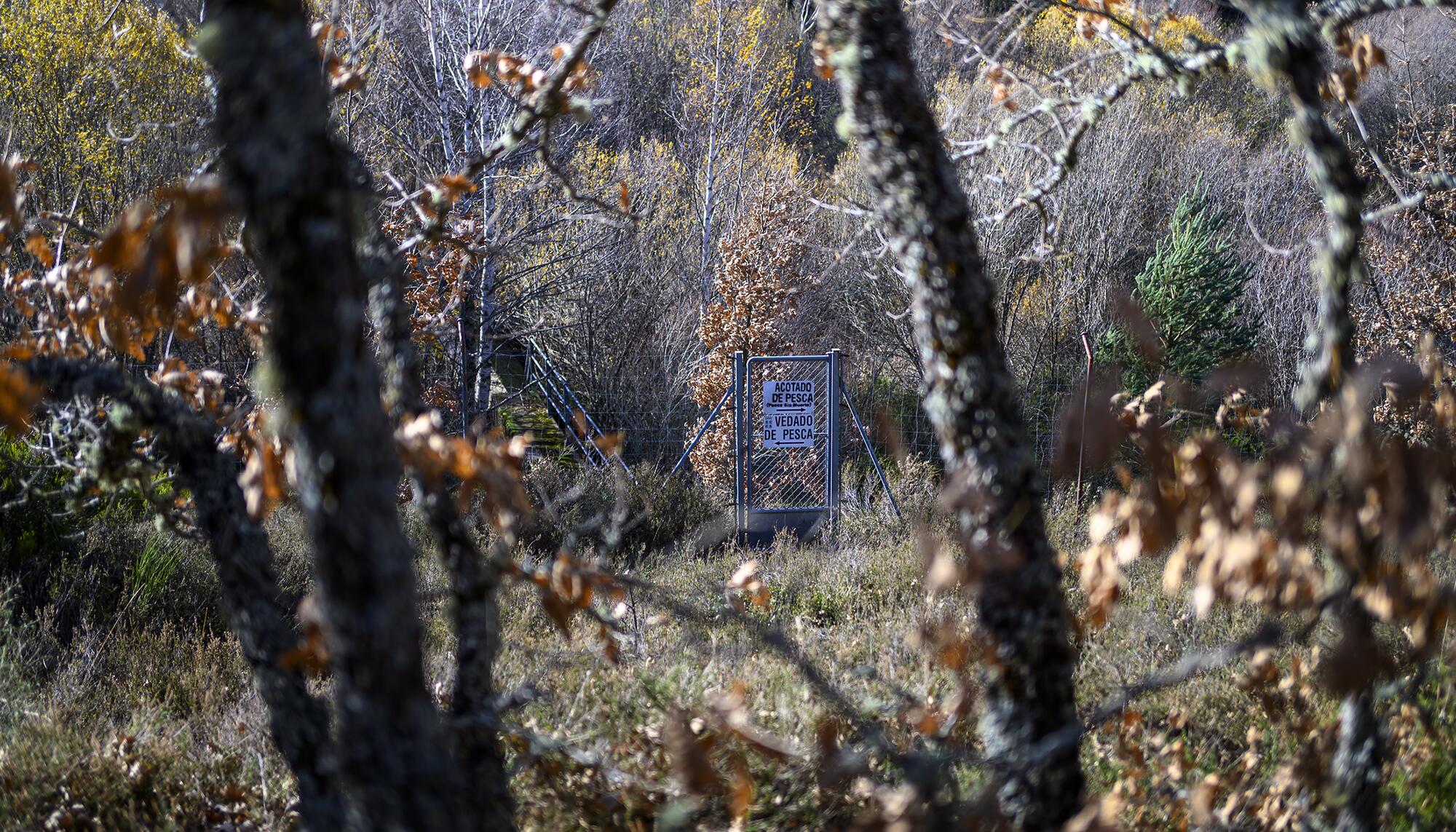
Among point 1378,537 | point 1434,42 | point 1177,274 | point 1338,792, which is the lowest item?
point 1338,792

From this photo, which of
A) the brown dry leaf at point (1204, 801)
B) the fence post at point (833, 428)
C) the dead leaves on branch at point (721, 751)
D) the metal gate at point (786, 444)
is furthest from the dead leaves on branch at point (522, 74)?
the fence post at point (833, 428)

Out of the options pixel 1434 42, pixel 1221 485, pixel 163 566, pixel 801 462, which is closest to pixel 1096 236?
pixel 801 462

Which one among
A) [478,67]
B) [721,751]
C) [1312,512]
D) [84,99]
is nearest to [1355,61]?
[1312,512]

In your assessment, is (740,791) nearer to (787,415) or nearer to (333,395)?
(333,395)

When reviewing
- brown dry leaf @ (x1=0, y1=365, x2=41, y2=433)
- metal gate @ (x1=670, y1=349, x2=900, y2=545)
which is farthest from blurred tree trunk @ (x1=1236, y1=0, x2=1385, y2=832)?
metal gate @ (x1=670, y1=349, x2=900, y2=545)

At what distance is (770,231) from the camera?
434 inches

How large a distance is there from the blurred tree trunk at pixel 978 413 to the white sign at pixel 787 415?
716 centimetres

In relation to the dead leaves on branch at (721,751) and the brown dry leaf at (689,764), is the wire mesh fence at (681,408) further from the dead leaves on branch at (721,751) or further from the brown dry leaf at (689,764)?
the brown dry leaf at (689,764)

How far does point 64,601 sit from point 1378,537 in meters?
5.63

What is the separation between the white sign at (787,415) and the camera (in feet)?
29.9

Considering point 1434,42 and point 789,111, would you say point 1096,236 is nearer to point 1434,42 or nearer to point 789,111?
point 789,111

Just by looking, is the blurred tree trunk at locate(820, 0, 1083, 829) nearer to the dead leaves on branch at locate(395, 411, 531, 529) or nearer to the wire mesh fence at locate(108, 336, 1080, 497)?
the dead leaves on branch at locate(395, 411, 531, 529)

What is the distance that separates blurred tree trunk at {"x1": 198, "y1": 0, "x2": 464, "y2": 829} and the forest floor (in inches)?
18.0

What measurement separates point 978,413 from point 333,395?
1101 mm
